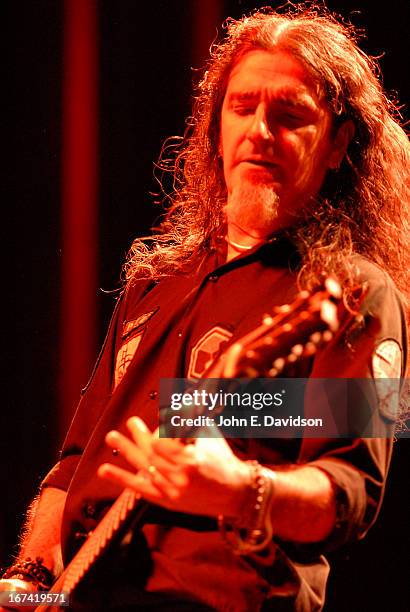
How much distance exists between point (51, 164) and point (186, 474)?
194 centimetres

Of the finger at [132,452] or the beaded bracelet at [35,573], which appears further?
the beaded bracelet at [35,573]

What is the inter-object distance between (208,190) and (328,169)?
38cm

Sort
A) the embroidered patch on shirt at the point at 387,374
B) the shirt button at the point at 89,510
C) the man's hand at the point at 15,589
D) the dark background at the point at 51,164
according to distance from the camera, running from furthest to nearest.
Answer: the dark background at the point at 51,164 → the man's hand at the point at 15,589 → the shirt button at the point at 89,510 → the embroidered patch on shirt at the point at 387,374

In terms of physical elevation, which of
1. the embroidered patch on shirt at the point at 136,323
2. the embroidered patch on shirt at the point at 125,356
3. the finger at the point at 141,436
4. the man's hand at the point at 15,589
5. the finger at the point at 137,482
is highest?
the finger at the point at 141,436

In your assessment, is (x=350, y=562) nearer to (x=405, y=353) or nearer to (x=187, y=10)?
(x=405, y=353)

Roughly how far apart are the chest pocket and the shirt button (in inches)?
11.3

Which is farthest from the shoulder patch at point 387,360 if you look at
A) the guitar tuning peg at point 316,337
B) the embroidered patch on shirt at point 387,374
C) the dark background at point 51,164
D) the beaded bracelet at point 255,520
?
the dark background at point 51,164

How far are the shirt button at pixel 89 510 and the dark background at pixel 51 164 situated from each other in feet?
4.20

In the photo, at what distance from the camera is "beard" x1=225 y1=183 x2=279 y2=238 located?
1559mm

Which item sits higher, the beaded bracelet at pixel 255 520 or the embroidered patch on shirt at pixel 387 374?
the embroidered patch on shirt at pixel 387 374

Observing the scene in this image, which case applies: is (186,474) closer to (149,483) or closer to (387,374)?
(149,483)

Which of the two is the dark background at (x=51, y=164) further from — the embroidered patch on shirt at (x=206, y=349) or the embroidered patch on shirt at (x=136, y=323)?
the embroidered patch on shirt at (x=206, y=349)

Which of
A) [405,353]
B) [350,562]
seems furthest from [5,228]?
[405,353]

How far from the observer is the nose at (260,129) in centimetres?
154
